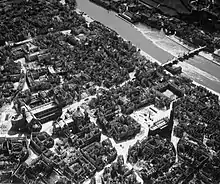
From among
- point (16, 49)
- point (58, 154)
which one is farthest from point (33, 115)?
point (16, 49)

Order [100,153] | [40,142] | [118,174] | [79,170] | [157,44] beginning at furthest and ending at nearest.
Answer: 1. [157,44]
2. [40,142]
3. [100,153]
4. [118,174]
5. [79,170]

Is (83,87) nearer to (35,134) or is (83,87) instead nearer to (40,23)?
(35,134)

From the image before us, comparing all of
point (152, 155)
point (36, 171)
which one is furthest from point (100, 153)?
point (36, 171)

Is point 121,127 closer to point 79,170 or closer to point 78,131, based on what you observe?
point 78,131

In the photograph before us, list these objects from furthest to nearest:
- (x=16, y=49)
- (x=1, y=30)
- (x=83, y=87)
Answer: (x=1, y=30), (x=16, y=49), (x=83, y=87)

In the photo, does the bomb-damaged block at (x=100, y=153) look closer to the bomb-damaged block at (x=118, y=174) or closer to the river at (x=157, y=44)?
the bomb-damaged block at (x=118, y=174)

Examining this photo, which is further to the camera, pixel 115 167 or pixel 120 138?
pixel 120 138

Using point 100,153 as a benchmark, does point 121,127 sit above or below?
above

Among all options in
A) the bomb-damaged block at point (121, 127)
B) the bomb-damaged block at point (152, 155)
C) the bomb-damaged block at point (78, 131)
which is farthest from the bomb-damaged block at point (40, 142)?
the bomb-damaged block at point (152, 155)
